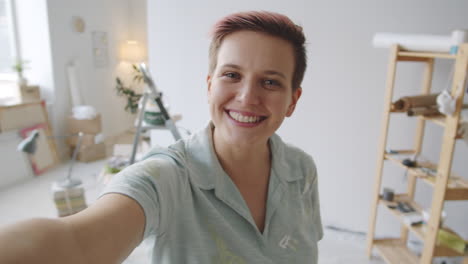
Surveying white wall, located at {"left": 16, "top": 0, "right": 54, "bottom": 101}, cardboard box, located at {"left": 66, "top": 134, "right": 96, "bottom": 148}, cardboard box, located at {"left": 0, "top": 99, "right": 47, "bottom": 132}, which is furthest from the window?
cardboard box, located at {"left": 66, "top": 134, "right": 96, "bottom": 148}

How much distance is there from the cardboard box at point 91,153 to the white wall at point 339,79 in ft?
6.28

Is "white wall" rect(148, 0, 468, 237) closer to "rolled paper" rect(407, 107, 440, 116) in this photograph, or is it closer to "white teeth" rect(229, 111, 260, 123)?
"rolled paper" rect(407, 107, 440, 116)

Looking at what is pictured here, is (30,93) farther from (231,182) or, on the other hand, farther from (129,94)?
(231,182)

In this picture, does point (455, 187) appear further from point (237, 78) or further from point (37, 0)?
point (37, 0)

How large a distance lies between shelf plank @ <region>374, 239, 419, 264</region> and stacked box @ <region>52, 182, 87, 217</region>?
230cm

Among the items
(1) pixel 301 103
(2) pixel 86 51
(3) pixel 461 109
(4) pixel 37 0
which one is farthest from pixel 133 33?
(3) pixel 461 109

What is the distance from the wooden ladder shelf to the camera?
159 centimetres

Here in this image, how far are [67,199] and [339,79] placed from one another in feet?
7.55

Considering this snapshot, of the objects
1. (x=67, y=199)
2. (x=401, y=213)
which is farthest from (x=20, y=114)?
(x=401, y=213)

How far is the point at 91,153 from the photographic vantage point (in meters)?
4.16

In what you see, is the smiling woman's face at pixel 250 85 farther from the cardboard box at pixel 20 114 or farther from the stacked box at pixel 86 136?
the stacked box at pixel 86 136

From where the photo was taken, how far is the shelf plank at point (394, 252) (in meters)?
2.17

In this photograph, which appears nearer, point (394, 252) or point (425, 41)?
point (425, 41)

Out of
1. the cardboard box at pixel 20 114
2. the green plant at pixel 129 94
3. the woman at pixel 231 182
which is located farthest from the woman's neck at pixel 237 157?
the green plant at pixel 129 94
